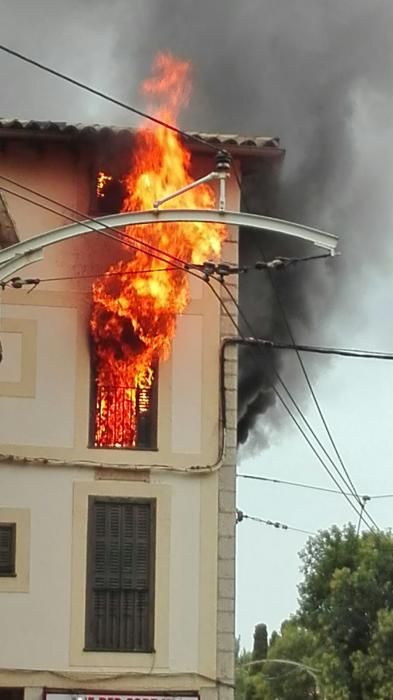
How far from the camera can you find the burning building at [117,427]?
21.3 metres

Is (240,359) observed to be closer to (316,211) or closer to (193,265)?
(316,211)

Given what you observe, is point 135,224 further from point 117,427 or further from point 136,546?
point 136,546

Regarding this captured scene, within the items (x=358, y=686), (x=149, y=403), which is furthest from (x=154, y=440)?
(x=358, y=686)

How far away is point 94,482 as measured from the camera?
2177 cm

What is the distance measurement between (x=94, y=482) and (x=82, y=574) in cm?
127

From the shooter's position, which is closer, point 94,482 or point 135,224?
point 135,224

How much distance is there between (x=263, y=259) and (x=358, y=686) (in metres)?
30.0

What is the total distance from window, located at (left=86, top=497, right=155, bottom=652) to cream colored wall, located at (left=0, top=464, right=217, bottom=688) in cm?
12

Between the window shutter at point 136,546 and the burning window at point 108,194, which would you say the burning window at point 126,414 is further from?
the burning window at point 108,194

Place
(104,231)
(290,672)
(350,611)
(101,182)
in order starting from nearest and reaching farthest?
(104,231), (101,182), (350,611), (290,672)

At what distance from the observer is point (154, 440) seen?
22062mm

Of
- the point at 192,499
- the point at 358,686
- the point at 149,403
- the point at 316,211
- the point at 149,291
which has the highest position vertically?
the point at 316,211

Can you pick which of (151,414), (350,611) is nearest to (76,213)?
(151,414)

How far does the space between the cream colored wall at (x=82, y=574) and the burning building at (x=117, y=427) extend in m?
0.02
